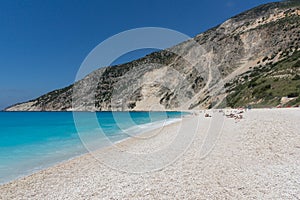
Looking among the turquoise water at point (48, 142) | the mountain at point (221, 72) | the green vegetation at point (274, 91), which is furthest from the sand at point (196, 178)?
the mountain at point (221, 72)

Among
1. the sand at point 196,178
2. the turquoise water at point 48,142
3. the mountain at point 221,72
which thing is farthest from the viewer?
the mountain at point 221,72

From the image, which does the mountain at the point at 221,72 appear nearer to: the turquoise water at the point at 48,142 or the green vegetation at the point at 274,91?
the green vegetation at the point at 274,91

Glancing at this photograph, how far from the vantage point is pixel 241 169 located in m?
6.36

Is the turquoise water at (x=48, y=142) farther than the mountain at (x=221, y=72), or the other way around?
the mountain at (x=221, y=72)

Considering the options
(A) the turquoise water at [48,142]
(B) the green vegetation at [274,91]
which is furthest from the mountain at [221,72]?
(A) the turquoise water at [48,142]

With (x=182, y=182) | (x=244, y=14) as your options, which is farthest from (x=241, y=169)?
(x=244, y=14)

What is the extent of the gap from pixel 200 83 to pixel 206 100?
12.9 metres

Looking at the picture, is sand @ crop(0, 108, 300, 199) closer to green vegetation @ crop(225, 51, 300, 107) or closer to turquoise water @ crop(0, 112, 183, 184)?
turquoise water @ crop(0, 112, 183, 184)

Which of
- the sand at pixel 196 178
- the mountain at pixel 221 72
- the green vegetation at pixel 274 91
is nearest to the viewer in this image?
the sand at pixel 196 178

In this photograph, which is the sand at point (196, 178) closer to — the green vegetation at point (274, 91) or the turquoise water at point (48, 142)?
the turquoise water at point (48, 142)

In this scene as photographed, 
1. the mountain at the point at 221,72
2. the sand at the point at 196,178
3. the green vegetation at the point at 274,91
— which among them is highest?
the mountain at the point at 221,72

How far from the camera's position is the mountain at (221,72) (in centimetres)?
4194

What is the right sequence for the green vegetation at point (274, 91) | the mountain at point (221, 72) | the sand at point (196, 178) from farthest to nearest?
the mountain at point (221, 72), the green vegetation at point (274, 91), the sand at point (196, 178)

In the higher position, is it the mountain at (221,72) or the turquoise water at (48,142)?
the mountain at (221,72)
